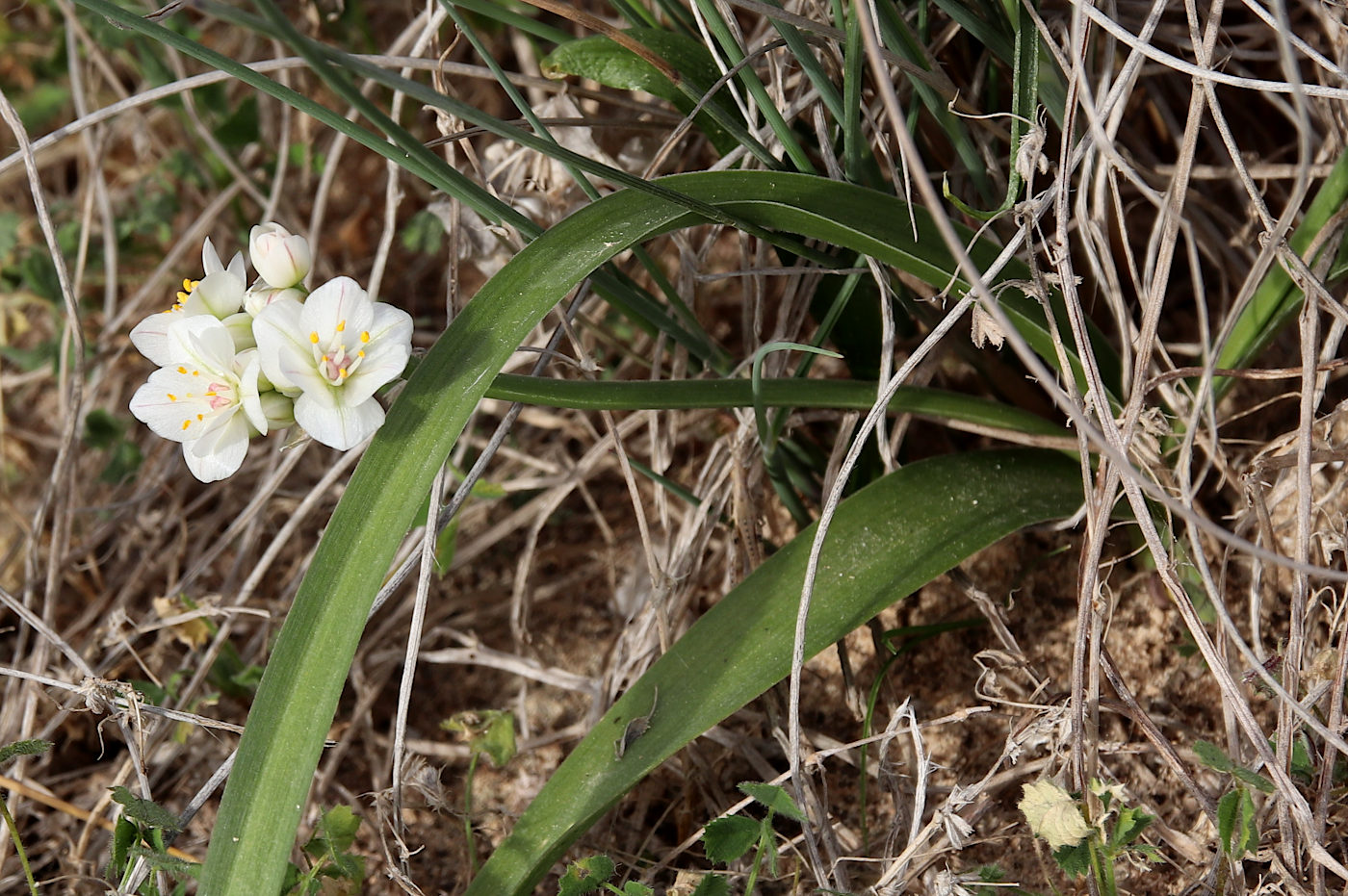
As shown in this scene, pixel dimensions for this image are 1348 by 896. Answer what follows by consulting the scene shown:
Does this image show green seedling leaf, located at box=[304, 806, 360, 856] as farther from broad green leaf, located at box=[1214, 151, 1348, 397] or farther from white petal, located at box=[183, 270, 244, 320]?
broad green leaf, located at box=[1214, 151, 1348, 397]

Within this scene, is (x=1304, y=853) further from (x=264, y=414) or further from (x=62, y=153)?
(x=62, y=153)

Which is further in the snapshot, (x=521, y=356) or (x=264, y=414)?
(x=521, y=356)

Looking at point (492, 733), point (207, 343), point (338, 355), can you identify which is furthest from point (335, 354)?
Answer: point (492, 733)

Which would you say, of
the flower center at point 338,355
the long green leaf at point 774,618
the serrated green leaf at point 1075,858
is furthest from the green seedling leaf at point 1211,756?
the flower center at point 338,355

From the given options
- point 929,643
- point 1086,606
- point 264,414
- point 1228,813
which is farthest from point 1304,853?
point 264,414

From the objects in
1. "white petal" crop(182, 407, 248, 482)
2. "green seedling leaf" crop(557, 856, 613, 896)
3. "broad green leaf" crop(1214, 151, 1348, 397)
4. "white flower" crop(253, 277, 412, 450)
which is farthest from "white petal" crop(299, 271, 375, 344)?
"broad green leaf" crop(1214, 151, 1348, 397)

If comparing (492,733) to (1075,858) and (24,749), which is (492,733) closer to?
(24,749)
